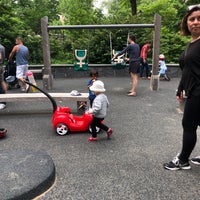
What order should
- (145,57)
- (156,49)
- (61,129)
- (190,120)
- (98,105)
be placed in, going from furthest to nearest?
(145,57), (156,49), (61,129), (98,105), (190,120)

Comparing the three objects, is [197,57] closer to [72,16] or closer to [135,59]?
[135,59]

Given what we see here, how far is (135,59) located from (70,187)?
528cm

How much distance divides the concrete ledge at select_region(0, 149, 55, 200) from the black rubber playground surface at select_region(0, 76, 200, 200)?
0.02 meters

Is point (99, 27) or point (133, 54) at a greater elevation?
point (99, 27)

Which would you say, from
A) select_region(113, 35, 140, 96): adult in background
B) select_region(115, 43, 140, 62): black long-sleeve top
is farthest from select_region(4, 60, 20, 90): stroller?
select_region(115, 43, 140, 62): black long-sleeve top

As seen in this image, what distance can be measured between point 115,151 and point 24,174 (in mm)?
1519

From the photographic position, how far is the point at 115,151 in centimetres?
432

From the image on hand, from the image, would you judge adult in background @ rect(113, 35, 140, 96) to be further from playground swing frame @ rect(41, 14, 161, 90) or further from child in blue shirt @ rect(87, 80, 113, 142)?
child in blue shirt @ rect(87, 80, 113, 142)

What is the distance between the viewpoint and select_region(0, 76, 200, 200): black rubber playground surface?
3195 millimetres

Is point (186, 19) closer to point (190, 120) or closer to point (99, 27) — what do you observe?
point (190, 120)

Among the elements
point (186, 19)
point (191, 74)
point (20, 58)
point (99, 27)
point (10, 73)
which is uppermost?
point (99, 27)

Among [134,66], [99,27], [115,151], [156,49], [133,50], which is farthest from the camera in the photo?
[99,27]

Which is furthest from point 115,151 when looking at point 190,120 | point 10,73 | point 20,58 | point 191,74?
point 10,73

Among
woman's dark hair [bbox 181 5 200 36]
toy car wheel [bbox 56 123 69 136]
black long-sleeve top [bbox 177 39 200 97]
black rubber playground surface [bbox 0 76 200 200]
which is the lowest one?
black rubber playground surface [bbox 0 76 200 200]
